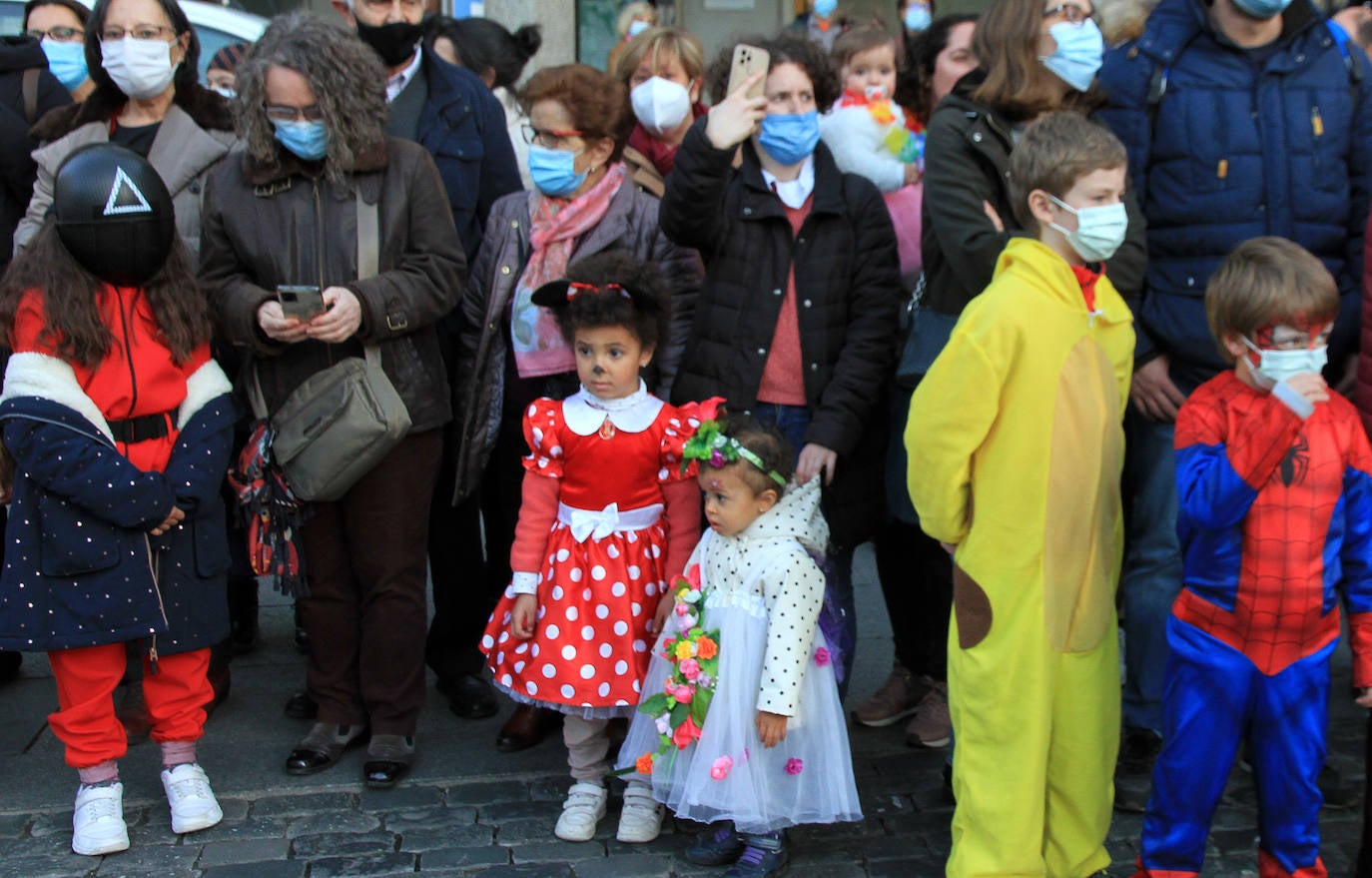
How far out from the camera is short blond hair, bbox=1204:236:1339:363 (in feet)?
10.8

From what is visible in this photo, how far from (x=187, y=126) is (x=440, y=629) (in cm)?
184

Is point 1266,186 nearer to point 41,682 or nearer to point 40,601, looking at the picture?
point 40,601

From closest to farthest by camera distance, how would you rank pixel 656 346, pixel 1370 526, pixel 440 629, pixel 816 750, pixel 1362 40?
pixel 1370 526, pixel 816 750, pixel 656 346, pixel 440 629, pixel 1362 40

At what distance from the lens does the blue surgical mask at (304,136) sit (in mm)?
4102

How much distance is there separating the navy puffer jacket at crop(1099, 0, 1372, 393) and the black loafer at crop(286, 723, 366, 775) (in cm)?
263

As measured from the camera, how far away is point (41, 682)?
516 cm

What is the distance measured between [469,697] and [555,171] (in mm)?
1763

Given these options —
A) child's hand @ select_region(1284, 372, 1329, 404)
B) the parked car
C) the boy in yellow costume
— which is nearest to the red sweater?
the boy in yellow costume

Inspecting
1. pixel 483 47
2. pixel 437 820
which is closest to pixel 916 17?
pixel 483 47

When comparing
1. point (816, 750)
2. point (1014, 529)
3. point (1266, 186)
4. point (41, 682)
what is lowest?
point (41, 682)

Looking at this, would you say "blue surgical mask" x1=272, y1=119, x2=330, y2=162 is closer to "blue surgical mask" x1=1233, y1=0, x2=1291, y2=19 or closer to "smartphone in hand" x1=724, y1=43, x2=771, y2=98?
"smartphone in hand" x1=724, y1=43, x2=771, y2=98

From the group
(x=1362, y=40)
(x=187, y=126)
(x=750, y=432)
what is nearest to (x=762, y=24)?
(x=1362, y=40)

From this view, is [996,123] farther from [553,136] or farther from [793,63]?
[553,136]

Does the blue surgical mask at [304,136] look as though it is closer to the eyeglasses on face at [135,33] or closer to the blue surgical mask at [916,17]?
the eyeglasses on face at [135,33]
